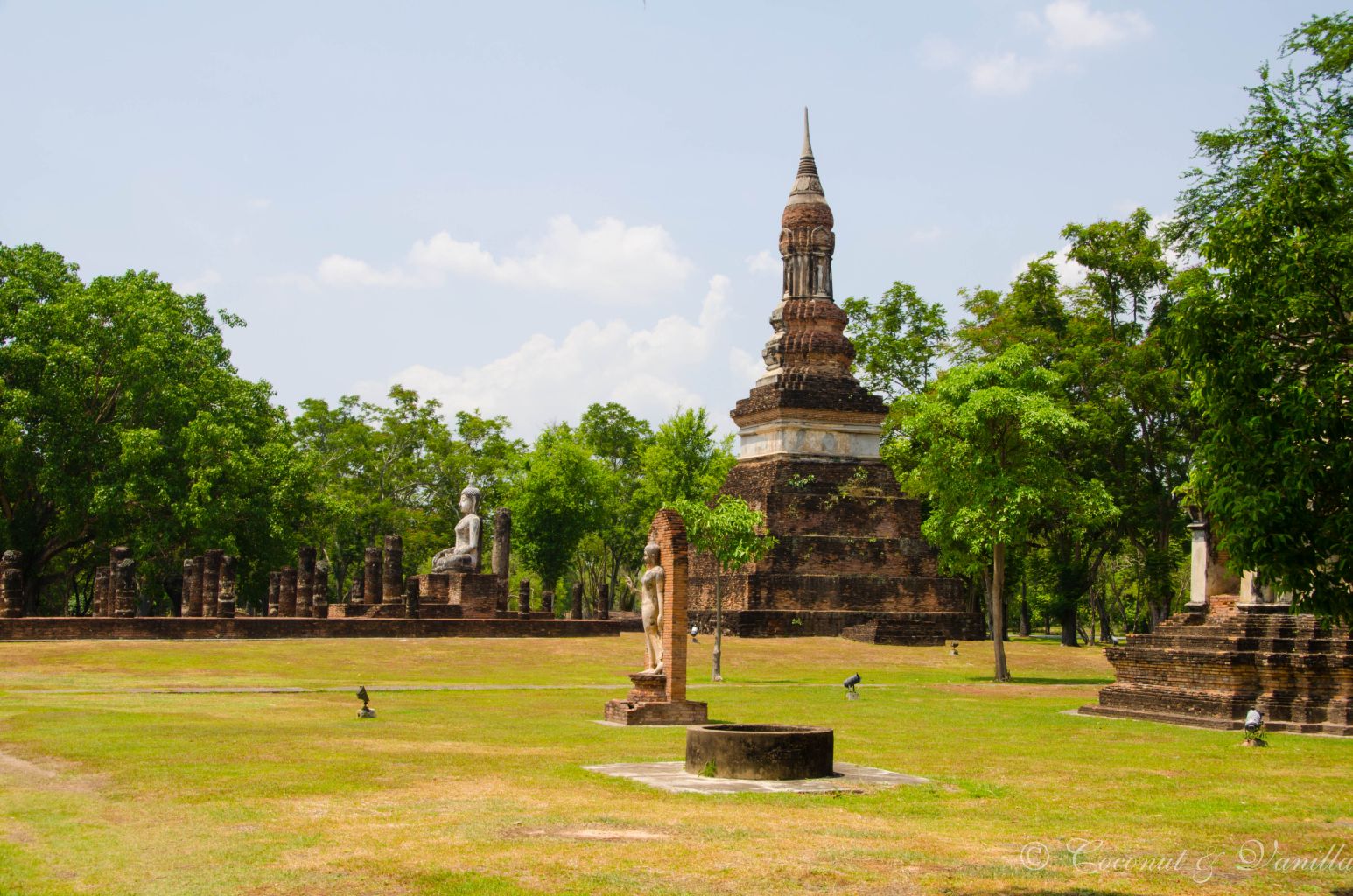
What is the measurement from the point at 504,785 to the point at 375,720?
21.0ft

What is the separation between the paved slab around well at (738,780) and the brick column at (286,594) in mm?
30543

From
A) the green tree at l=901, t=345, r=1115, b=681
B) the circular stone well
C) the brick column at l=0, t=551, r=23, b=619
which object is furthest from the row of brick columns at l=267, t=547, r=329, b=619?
the circular stone well

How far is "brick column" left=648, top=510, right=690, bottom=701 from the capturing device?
704 inches

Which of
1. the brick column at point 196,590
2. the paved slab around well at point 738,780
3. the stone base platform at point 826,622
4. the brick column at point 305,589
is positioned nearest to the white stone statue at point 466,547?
the brick column at point 305,589

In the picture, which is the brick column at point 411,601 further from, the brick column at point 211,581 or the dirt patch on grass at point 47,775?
the dirt patch on grass at point 47,775

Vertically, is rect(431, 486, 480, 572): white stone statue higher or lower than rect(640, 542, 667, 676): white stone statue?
higher

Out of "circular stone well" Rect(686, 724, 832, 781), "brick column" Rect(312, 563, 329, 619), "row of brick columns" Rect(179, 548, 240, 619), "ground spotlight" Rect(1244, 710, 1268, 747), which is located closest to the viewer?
"circular stone well" Rect(686, 724, 832, 781)

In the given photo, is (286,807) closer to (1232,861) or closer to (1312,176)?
(1232,861)

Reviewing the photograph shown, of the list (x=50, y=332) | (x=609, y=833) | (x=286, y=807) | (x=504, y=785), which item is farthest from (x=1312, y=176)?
(x=50, y=332)

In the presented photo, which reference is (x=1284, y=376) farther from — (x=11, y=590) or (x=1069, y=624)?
(x=1069, y=624)

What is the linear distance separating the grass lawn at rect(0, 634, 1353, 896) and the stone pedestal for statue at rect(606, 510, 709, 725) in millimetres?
586

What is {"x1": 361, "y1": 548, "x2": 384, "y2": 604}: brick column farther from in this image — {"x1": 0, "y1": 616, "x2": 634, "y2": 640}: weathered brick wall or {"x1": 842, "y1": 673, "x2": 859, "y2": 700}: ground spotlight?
{"x1": 842, "y1": 673, "x2": 859, "y2": 700}: ground spotlight

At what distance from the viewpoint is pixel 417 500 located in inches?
2532

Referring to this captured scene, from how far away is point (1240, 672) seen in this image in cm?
1898
